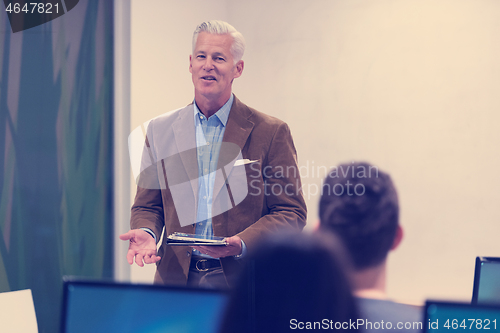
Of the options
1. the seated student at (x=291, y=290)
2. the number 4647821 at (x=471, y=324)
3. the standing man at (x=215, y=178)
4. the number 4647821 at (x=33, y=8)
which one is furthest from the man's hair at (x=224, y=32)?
the number 4647821 at (x=471, y=324)

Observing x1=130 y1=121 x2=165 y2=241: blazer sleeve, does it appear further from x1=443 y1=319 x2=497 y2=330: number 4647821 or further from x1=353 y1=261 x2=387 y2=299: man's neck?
x1=443 y1=319 x2=497 y2=330: number 4647821

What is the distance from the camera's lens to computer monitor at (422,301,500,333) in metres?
0.76

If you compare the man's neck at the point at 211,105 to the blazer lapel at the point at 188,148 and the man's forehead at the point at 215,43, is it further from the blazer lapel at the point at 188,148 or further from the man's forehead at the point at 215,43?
the man's forehead at the point at 215,43

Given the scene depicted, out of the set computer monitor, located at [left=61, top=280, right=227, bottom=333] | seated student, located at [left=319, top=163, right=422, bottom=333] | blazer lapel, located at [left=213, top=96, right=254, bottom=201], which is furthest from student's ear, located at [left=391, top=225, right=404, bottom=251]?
blazer lapel, located at [left=213, top=96, right=254, bottom=201]

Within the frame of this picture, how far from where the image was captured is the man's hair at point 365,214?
1063 millimetres

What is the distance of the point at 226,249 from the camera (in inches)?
66.6

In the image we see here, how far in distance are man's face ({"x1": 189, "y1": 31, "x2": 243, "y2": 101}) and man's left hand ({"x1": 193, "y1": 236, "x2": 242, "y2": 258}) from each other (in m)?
0.79

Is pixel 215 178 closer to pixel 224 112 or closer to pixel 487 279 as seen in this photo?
pixel 224 112

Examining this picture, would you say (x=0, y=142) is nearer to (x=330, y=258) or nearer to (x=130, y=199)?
(x=130, y=199)

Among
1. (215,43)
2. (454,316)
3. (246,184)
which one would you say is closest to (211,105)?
(215,43)

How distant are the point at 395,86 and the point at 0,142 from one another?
7.30 ft

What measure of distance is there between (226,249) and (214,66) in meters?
0.94

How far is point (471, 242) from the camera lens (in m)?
2.53

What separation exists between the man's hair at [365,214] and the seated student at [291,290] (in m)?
0.25
